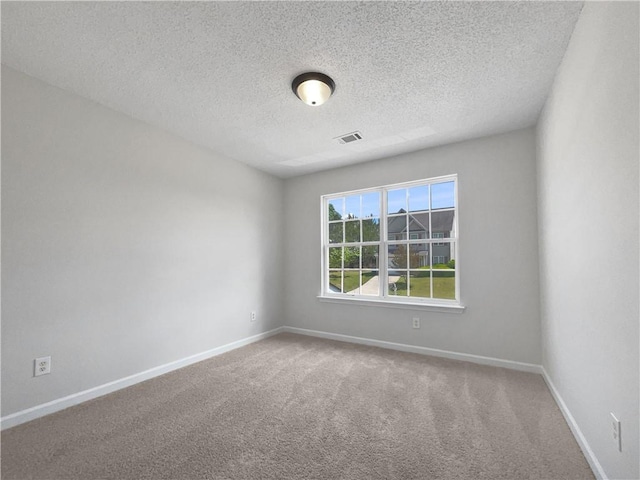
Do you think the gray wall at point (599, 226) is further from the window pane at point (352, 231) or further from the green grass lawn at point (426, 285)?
the window pane at point (352, 231)

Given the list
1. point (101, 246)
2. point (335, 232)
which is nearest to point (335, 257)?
point (335, 232)

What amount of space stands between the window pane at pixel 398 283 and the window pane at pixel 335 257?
2.74 ft

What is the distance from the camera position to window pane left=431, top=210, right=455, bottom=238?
359 centimetres

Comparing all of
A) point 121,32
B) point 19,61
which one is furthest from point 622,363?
point 19,61

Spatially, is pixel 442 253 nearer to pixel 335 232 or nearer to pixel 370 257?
pixel 370 257

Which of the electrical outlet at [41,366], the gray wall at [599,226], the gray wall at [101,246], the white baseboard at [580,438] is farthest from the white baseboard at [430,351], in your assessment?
the electrical outlet at [41,366]

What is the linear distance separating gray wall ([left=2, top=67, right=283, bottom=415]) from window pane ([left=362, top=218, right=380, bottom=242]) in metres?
1.85

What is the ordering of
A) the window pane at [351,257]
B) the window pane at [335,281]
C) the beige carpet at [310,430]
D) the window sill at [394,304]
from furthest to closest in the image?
1. the window pane at [335,281]
2. the window pane at [351,257]
3. the window sill at [394,304]
4. the beige carpet at [310,430]

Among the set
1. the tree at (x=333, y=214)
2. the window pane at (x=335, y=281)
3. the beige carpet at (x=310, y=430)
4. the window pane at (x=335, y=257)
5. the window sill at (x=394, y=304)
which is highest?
the tree at (x=333, y=214)

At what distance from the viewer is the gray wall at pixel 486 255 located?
307 centimetres

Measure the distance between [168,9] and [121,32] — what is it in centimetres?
42

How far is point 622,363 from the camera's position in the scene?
1.28 meters

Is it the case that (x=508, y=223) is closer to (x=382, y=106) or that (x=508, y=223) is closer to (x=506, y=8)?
(x=382, y=106)

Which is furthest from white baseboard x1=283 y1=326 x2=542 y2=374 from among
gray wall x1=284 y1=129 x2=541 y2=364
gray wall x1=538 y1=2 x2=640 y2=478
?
gray wall x1=538 y1=2 x2=640 y2=478
